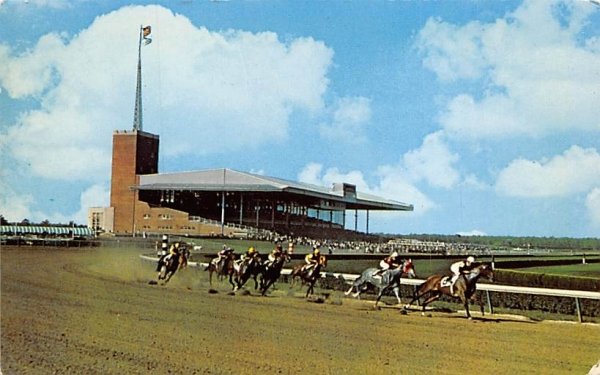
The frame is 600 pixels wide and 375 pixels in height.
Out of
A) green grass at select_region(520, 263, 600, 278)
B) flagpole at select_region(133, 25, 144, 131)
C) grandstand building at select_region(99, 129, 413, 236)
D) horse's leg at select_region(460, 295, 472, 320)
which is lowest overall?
horse's leg at select_region(460, 295, 472, 320)

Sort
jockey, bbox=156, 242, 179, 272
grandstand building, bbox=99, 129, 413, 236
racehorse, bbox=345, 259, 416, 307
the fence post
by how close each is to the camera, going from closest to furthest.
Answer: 1. grandstand building, bbox=99, 129, 413, 236
2. the fence post
3. racehorse, bbox=345, 259, 416, 307
4. jockey, bbox=156, 242, 179, 272

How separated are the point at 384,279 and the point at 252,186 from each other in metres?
1.67

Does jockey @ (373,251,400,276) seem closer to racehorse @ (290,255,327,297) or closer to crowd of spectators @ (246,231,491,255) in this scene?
crowd of spectators @ (246,231,491,255)

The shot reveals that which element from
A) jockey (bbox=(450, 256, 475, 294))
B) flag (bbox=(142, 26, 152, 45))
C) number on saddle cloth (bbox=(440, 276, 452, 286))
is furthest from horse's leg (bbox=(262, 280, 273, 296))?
flag (bbox=(142, 26, 152, 45))

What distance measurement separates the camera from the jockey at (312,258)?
894 centimetres

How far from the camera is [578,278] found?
26.8ft

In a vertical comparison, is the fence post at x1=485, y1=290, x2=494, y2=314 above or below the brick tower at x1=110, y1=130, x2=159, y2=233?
below

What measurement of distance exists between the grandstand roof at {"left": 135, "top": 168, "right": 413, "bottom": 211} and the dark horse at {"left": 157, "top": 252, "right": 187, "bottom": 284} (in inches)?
52.5

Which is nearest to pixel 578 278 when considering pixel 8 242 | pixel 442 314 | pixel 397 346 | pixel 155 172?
pixel 442 314

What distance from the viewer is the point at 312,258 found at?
29.7 feet

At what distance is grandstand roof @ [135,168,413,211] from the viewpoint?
7523mm

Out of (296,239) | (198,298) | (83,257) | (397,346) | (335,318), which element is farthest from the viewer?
(83,257)

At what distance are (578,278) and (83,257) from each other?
19.3 ft

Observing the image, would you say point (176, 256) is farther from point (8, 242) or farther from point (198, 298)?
point (8, 242)
